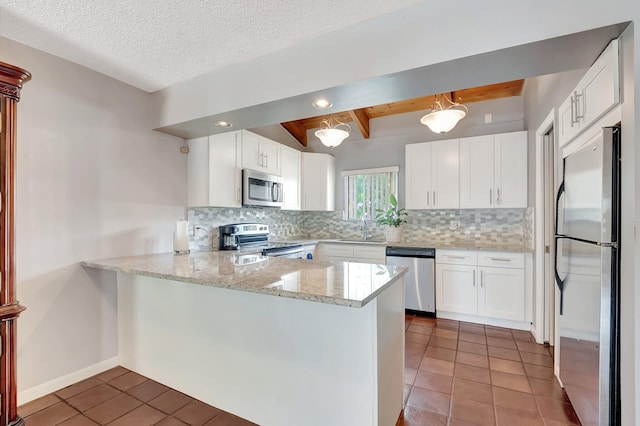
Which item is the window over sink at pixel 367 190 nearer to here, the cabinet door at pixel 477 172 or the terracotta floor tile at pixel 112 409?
the cabinet door at pixel 477 172

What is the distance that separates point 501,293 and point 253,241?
313cm

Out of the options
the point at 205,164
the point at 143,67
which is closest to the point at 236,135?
the point at 205,164

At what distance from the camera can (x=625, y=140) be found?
132 centimetres

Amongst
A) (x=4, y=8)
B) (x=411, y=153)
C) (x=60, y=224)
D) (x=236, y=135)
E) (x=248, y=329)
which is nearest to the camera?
(x=4, y=8)

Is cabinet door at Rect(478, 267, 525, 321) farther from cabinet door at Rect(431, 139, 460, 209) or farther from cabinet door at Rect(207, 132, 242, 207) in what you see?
cabinet door at Rect(207, 132, 242, 207)

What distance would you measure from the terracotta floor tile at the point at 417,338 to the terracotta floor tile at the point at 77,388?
9.11 ft

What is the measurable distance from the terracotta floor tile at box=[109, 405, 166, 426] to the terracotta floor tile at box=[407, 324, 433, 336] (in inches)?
98.6

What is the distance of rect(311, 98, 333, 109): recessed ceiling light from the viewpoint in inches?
82.3

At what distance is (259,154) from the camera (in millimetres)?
3736

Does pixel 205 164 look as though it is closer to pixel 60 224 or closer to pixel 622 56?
pixel 60 224

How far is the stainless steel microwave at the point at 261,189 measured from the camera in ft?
11.3

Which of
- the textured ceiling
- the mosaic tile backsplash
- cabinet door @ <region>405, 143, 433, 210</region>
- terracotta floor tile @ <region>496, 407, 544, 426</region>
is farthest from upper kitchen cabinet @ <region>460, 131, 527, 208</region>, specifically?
the textured ceiling

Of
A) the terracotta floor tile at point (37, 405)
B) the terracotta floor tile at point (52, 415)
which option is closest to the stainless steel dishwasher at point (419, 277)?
the terracotta floor tile at point (52, 415)

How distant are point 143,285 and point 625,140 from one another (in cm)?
316
